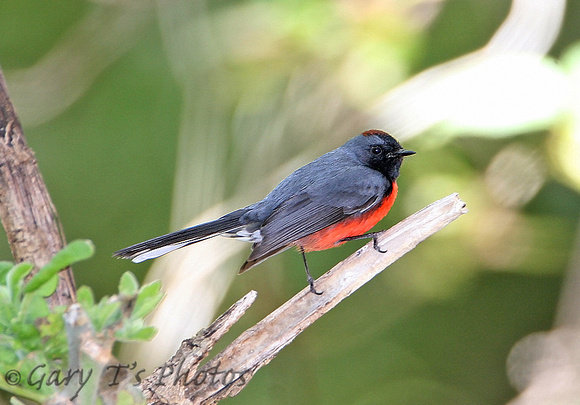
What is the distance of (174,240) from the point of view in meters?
2.91

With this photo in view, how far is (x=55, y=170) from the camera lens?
498 cm

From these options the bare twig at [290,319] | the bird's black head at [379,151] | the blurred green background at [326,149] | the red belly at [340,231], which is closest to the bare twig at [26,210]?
the bare twig at [290,319]

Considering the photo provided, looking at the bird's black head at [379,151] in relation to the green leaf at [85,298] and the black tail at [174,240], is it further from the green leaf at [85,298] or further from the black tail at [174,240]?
the green leaf at [85,298]

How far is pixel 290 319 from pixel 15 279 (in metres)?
1.24

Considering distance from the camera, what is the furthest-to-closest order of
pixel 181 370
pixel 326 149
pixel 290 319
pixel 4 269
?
pixel 326 149, pixel 290 319, pixel 181 370, pixel 4 269

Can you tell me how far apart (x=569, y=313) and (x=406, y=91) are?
6.01ft

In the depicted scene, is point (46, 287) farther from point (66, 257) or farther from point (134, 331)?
point (134, 331)

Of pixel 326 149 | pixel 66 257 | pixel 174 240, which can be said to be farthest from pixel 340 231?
pixel 66 257

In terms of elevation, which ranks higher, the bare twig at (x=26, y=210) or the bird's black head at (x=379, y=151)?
the bare twig at (x=26, y=210)

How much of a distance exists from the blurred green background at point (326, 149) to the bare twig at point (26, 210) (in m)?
1.58

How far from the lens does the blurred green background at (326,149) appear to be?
4.00 metres

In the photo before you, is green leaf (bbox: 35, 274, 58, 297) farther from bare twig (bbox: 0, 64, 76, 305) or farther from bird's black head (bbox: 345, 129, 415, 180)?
bird's black head (bbox: 345, 129, 415, 180)

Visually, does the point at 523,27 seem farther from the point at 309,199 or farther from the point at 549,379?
the point at 549,379

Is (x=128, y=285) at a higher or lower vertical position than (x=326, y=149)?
higher
